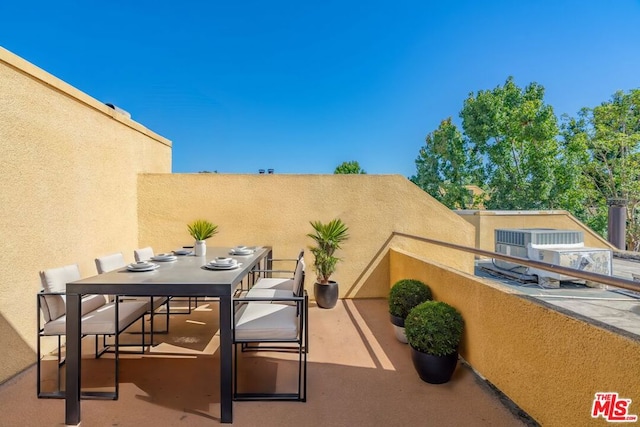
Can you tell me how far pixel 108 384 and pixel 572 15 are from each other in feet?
46.0

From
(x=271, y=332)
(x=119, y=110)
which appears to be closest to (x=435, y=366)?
(x=271, y=332)

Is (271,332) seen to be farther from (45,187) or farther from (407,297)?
(45,187)

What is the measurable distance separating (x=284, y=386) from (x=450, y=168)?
47.8 feet

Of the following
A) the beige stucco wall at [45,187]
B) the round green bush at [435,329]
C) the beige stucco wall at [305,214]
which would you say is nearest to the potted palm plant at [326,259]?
the beige stucco wall at [305,214]

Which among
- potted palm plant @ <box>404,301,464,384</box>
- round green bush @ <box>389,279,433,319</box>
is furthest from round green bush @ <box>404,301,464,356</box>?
round green bush @ <box>389,279,433,319</box>

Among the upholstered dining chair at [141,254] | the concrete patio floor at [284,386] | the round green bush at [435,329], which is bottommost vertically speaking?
the concrete patio floor at [284,386]

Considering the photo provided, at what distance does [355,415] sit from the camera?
197 cm

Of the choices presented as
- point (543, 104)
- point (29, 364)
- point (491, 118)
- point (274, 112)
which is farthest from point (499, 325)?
point (543, 104)

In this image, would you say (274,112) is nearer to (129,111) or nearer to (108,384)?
(129,111)

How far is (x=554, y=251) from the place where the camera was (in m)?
8.72

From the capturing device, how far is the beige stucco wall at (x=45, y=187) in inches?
96.4

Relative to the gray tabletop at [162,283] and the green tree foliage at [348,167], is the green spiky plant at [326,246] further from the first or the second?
the green tree foliage at [348,167]

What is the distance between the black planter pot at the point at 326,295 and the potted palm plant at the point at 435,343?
193 centimetres

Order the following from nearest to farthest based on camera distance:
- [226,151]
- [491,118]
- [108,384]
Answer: [108,384]
[226,151]
[491,118]
